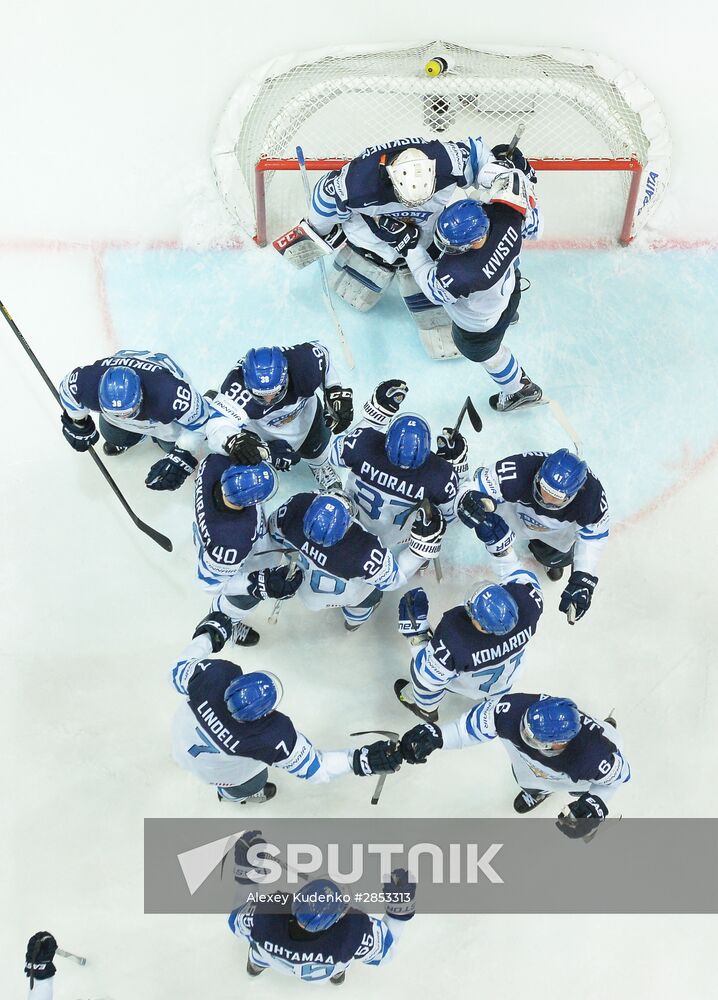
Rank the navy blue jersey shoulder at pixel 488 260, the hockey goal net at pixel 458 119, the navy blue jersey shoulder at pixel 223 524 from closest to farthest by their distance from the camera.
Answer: the navy blue jersey shoulder at pixel 223 524
the navy blue jersey shoulder at pixel 488 260
the hockey goal net at pixel 458 119

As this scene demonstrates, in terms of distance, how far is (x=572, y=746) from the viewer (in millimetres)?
3908

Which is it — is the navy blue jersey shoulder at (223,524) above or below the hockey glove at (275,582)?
above

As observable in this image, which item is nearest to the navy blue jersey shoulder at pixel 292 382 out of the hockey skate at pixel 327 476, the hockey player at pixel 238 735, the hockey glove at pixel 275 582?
the hockey skate at pixel 327 476

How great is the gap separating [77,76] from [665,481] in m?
4.10

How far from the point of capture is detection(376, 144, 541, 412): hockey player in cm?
435

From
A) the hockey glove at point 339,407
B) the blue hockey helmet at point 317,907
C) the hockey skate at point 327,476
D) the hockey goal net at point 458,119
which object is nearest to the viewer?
the blue hockey helmet at point 317,907

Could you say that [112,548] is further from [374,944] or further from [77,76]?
[77,76]

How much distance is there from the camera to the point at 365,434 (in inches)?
167

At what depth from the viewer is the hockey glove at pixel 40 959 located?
398cm

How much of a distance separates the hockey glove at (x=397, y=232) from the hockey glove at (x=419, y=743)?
230 centimetres

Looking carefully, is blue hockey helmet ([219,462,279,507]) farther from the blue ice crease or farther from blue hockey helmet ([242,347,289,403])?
the blue ice crease

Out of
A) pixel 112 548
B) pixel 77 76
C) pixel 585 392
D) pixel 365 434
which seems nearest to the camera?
pixel 365 434

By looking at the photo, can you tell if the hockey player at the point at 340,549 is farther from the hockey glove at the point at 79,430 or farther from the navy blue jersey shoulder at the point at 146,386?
the hockey glove at the point at 79,430

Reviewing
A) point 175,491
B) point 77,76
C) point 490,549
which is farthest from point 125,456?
point 77,76
